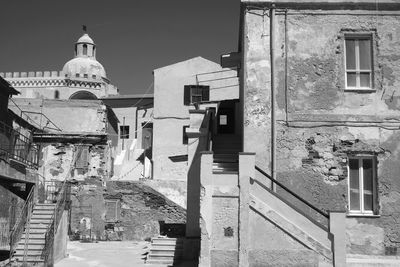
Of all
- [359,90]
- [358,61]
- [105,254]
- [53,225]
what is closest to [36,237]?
[53,225]

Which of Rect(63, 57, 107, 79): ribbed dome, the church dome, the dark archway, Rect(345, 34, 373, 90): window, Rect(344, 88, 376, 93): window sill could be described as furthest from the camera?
Rect(63, 57, 107, 79): ribbed dome

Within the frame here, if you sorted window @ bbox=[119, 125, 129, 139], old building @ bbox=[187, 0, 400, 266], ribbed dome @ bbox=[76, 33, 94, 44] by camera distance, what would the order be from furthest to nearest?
ribbed dome @ bbox=[76, 33, 94, 44] < window @ bbox=[119, 125, 129, 139] < old building @ bbox=[187, 0, 400, 266]

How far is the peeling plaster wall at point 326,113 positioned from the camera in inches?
571

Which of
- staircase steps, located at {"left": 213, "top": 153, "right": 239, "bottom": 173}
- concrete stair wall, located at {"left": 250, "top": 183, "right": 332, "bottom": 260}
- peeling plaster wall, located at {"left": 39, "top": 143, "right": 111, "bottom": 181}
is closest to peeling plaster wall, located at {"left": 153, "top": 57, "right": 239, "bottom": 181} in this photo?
peeling plaster wall, located at {"left": 39, "top": 143, "right": 111, "bottom": 181}

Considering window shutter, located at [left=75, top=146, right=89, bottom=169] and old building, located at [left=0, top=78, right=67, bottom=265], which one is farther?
window shutter, located at [left=75, top=146, right=89, bottom=169]

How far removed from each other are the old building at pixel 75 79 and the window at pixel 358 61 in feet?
136

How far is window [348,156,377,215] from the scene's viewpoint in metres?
14.6

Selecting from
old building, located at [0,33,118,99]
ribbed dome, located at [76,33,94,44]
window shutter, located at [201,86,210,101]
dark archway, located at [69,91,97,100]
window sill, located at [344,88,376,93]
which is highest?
ribbed dome, located at [76,33,94,44]

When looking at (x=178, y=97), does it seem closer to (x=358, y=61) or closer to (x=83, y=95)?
(x=358, y=61)

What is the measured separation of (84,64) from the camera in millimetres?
60531

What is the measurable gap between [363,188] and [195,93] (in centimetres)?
2102

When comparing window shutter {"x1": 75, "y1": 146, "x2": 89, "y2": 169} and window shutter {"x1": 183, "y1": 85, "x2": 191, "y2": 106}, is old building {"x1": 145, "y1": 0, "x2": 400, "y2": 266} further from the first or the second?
window shutter {"x1": 183, "y1": 85, "x2": 191, "y2": 106}

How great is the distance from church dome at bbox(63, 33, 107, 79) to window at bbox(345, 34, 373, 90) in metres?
45.5

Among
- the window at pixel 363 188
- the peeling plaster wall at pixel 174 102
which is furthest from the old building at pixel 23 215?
the peeling plaster wall at pixel 174 102
